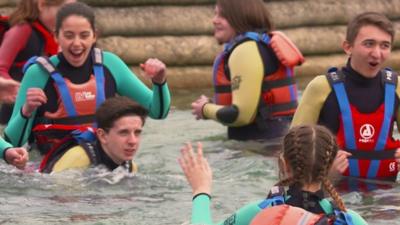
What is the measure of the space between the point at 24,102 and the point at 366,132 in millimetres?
2022

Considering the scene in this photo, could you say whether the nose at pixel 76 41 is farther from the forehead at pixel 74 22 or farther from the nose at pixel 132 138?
the nose at pixel 132 138

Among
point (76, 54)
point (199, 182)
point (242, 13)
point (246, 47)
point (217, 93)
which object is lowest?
point (199, 182)

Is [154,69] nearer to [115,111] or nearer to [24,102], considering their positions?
[115,111]

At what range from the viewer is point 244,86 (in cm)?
866

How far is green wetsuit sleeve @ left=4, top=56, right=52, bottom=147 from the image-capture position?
7707 millimetres

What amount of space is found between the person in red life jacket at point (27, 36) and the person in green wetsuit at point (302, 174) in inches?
168

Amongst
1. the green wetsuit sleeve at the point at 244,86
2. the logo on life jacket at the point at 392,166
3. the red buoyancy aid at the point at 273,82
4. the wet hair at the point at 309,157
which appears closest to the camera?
the wet hair at the point at 309,157

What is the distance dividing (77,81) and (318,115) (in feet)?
5.05

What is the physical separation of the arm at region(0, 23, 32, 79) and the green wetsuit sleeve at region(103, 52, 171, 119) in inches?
51.1

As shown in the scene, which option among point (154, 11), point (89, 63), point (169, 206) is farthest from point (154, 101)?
point (154, 11)

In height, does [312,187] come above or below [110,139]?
below

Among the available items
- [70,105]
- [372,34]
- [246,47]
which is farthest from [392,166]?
[70,105]

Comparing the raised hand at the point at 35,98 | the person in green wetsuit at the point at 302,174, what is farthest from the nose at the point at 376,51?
the person in green wetsuit at the point at 302,174

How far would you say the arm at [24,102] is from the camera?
7.70 meters
